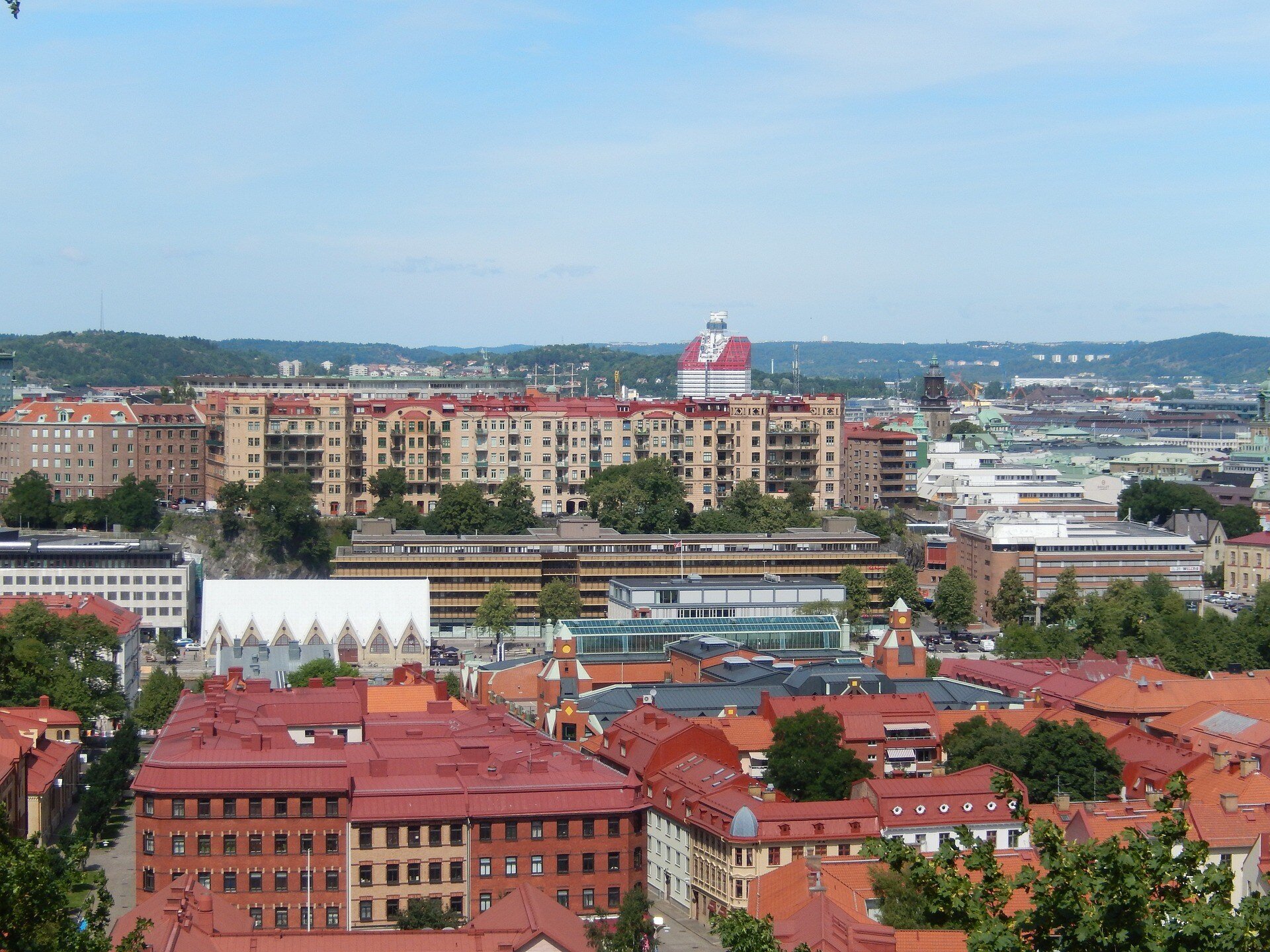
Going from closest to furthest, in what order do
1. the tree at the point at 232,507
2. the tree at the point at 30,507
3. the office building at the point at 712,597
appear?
1. the office building at the point at 712,597
2. the tree at the point at 232,507
3. the tree at the point at 30,507

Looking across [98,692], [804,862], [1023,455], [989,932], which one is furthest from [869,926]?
[1023,455]

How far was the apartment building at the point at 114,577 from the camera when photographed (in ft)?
284

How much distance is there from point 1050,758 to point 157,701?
1182 inches

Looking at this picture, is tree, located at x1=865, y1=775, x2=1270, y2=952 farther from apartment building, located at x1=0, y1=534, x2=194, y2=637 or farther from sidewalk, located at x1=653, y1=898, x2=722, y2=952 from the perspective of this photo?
apartment building, located at x1=0, y1=534, x2=194, y2=637

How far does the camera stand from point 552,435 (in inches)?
4717

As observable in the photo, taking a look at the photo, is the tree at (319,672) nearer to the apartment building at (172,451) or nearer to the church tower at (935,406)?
the apartment building at (172,451)

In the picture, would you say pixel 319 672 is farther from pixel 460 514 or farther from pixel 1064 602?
pixel 1064 602

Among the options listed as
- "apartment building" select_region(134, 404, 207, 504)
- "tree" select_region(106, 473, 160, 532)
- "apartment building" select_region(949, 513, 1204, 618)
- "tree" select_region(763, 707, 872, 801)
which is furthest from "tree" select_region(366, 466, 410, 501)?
"tree" select_region(763, 707, 872, 801)

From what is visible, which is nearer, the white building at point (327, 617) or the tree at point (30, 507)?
the white building at point (327, 617)

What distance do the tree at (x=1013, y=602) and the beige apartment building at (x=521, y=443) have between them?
2765cm

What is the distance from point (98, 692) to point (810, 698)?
80.9ft

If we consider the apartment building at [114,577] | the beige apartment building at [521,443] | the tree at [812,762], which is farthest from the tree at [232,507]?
the tree at [812,762]

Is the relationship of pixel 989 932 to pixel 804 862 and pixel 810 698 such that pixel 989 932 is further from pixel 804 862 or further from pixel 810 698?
pixel 810 698

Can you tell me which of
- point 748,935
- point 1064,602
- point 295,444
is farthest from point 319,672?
point 295,444
